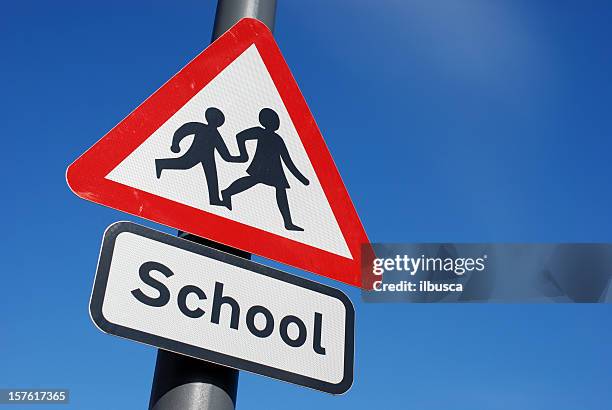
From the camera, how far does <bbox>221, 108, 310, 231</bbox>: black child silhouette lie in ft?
5.23

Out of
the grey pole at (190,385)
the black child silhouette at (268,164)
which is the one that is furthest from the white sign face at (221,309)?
the black child silhouette at (268,164)

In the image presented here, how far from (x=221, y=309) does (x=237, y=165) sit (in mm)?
397

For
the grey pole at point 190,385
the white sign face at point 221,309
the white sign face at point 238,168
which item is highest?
the white sign face at point 238,168

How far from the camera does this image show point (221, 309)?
1405 millimetres

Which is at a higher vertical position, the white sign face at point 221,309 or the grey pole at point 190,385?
the white sign face at point 221,309

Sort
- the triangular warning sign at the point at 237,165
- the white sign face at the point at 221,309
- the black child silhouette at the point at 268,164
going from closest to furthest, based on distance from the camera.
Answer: the white sign face at the point at 221,309 → the triangular warning sign at the point at 237,165 → the black child silhouette at the point at 268,164

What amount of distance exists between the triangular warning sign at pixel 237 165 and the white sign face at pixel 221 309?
81mm

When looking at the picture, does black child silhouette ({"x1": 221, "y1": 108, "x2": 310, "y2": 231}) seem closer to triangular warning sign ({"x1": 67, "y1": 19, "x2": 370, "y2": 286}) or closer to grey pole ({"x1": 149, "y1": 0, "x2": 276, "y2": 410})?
triangular warning sign ({"x1": 67, "y1": 19, "x2": 370, "y2": 286})

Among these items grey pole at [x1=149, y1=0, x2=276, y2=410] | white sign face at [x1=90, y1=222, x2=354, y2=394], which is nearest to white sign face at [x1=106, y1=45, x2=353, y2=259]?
white sign face at [x1=90, y1=222, x2=354, y2=394]

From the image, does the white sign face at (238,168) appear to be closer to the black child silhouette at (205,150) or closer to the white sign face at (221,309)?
the black child silhouette at (205,150)

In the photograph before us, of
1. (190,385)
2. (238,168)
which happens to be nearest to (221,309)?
(190,385)

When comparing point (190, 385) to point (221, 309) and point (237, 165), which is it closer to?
point (221, 309)

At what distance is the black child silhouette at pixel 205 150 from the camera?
1.51m

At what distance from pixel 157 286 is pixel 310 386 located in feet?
1.47
